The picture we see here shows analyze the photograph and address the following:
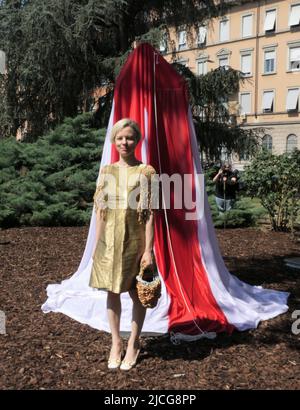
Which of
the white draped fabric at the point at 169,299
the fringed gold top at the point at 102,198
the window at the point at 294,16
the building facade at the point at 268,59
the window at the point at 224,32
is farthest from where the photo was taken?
the window at the point at 224,32

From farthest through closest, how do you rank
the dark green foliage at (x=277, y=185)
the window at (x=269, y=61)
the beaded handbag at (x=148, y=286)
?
the window at (x=269, y=61)
the dark green foliage at (x=277, y=185)
the beaded handbag at (x=148, y=286)

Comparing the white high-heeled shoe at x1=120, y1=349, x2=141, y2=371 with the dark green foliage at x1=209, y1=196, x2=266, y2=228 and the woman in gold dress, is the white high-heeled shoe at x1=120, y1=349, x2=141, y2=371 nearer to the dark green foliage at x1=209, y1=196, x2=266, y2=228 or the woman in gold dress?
the woman in gold dress

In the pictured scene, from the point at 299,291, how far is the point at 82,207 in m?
5.82

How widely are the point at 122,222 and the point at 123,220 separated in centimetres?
2

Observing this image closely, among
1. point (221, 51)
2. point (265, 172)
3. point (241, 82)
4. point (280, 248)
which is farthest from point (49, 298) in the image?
point (221, 51)

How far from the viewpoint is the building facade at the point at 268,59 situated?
46781 mm

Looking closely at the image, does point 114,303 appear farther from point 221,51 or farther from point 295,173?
point 221,51

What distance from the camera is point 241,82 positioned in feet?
49.7

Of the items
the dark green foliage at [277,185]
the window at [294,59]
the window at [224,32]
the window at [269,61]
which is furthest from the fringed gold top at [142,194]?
the window at [224,32]

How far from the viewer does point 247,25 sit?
50.3 metres

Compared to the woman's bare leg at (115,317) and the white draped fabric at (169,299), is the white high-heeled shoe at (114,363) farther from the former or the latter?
the white draped fabric at (169,299)

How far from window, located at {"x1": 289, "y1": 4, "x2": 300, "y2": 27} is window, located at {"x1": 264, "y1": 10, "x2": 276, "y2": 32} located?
6.37ft

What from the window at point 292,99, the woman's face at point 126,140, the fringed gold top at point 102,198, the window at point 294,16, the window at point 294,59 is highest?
Answer: the window at point 294,16

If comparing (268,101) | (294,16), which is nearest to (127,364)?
(268,101)
